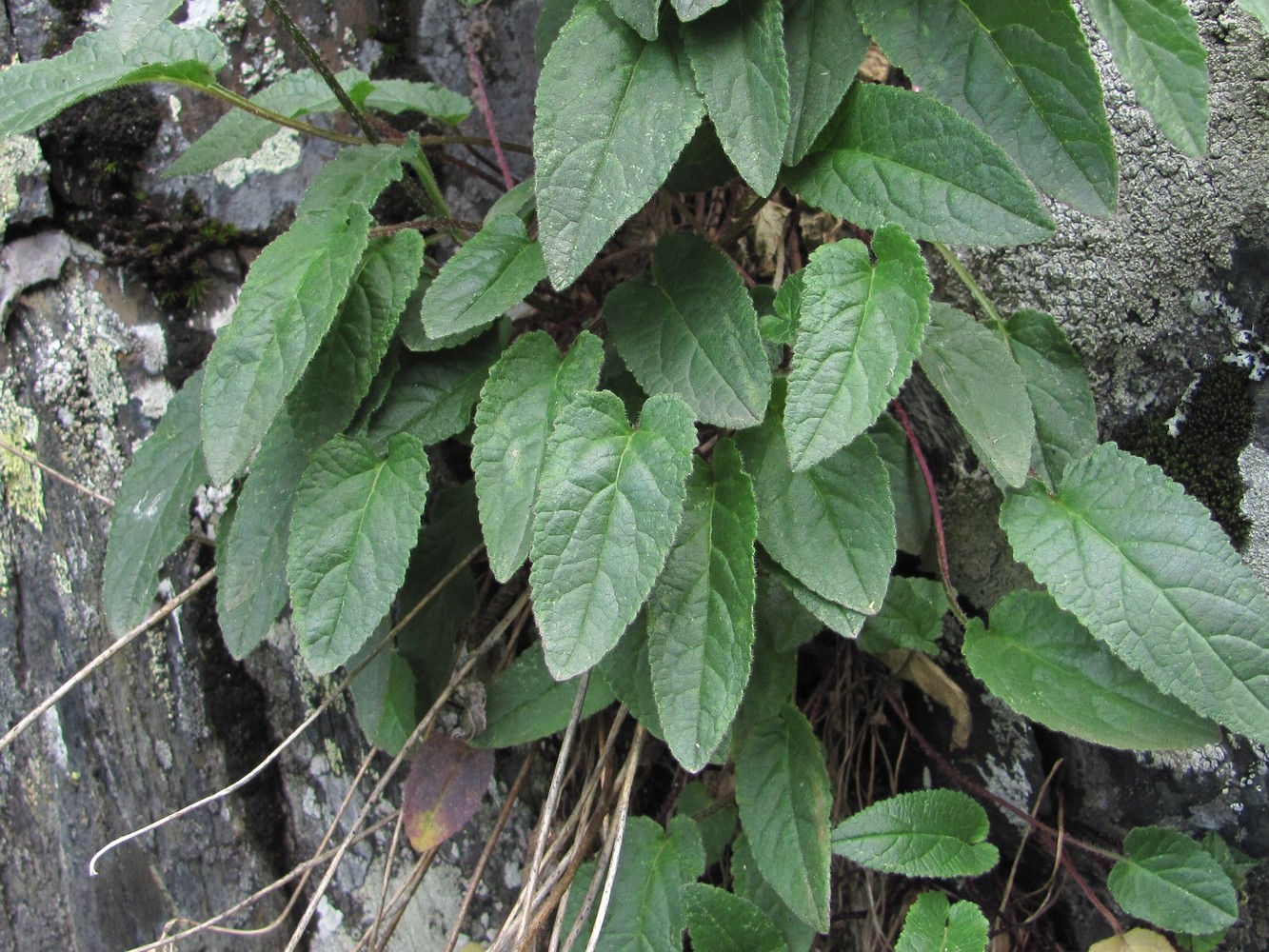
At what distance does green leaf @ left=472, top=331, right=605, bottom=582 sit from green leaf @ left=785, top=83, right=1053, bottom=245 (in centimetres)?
36

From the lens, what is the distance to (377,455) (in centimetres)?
123

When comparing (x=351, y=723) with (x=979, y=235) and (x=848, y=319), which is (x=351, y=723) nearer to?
(x=848, y=319)

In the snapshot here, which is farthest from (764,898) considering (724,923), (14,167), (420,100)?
(14,167)

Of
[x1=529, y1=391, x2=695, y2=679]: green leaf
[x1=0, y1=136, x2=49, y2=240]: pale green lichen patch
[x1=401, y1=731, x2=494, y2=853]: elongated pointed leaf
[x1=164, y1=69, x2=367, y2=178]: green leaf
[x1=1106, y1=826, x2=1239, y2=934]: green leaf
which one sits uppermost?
[x1=0, y1=136, x2=49, y2=240]: pale green lichen patch

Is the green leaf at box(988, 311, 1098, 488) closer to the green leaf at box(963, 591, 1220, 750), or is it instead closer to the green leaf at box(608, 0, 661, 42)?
the green leaf at box(963, 591, 1220, 750)

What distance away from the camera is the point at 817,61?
112 cm

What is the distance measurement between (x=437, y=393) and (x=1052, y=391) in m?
0.85

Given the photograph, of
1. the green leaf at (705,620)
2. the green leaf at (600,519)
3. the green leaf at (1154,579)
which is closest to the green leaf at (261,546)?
the green leaf at (600,519)

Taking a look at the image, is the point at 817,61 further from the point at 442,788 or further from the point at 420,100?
the point at 442,788

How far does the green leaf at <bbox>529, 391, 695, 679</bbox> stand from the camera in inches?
38.0

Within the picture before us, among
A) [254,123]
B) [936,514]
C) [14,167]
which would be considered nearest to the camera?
[936,514]

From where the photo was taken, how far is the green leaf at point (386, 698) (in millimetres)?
1367

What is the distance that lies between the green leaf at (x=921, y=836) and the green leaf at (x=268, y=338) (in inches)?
34.8

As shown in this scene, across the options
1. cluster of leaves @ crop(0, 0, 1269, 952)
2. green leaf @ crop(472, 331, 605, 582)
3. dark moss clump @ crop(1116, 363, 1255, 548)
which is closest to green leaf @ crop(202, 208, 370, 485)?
cluster of leaves @ crop(0, 0, 1269, 952)
